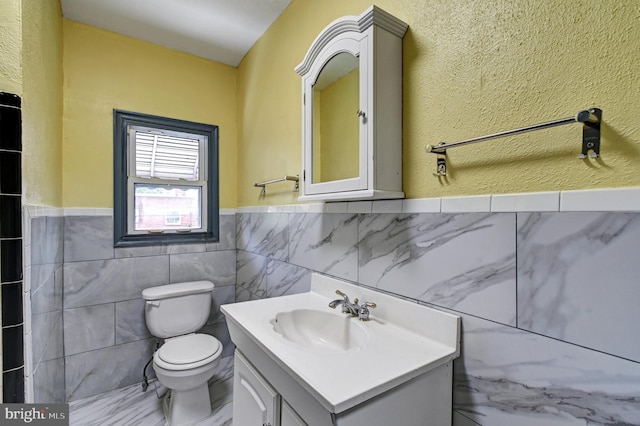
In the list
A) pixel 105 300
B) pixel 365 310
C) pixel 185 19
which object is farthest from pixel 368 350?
pixel 185 19

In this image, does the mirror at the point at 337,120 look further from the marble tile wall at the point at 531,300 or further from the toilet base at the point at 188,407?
the toilet base at the point at 188,407

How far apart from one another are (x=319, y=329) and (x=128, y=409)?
1561 millimetres

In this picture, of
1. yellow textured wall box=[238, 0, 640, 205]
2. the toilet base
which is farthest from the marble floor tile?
yellow textured wall box=[238, 0, 640, 205]

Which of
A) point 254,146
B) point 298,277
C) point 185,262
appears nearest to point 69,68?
point 254,146

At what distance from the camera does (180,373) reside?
165 centimetres

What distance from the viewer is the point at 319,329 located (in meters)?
1.31

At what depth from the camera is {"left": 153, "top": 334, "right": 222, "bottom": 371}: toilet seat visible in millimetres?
1677

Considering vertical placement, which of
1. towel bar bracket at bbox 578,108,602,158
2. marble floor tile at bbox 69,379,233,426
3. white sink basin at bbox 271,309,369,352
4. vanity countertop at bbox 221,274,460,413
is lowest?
marble floor tile at bbox 69,379,233,426

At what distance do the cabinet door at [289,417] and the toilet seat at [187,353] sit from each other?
3.24 feet

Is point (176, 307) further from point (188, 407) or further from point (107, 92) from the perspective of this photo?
point (107, 92)

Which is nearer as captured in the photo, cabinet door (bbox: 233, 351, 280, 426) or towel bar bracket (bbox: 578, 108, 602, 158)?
towel bar bracket (bbox: 578, 108, 602, 158)

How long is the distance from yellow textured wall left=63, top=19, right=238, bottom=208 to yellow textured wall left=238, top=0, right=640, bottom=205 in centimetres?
161

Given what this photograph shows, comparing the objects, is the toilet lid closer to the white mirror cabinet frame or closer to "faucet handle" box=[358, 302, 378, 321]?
"faucet handle" box=[358, 302, 378, 321]

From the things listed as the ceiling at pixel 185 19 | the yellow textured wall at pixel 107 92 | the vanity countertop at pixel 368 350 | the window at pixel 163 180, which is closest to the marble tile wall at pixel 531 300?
the vanity countertop at pixel 368 350
